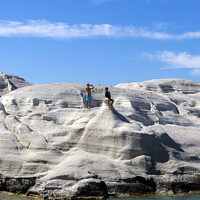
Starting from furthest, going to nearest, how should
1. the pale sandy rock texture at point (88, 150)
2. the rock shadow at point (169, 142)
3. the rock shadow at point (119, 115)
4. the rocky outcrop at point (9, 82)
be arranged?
the rocky outcrop at point (9, 82), the rock shadow at point (119, 115), the rock shadow at point (169, 142), the pale sandy rock texture at point (88, 150)

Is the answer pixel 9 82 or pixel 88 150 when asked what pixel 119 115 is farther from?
pixel 9 82

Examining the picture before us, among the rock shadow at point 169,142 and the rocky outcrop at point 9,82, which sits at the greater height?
the rocky outcrop at point 9,82

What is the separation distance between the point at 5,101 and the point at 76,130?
5.13 m

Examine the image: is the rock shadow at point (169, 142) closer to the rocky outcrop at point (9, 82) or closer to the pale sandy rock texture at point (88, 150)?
the pale sandy rock texture at point (88, 150)

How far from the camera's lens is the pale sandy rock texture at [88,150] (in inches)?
739

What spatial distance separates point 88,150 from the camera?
2022 cm

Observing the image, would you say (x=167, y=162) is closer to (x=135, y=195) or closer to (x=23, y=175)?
(x=135, y=195)

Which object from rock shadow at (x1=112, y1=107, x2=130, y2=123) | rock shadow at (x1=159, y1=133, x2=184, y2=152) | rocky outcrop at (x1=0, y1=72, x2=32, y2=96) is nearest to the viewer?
rock shadow at (x1=159, y1=133, x2=184, y2=152)

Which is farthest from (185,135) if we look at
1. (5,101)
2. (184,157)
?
(5,101)

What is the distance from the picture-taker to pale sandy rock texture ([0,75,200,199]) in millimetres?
18766

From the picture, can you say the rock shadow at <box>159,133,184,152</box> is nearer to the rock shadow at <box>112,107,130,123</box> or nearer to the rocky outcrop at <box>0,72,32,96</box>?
the rock shadow at <box>112,107,130,123</box>

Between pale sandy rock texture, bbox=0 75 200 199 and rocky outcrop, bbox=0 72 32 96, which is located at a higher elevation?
rocky outcrop, bbox=0 72 32 96

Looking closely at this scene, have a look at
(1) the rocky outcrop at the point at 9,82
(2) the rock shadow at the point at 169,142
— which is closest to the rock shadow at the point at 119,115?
(2) the rock shadow at the point at 169,142

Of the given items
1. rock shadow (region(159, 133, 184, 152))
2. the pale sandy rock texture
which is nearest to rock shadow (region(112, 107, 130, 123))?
the pale sandy rock texture
